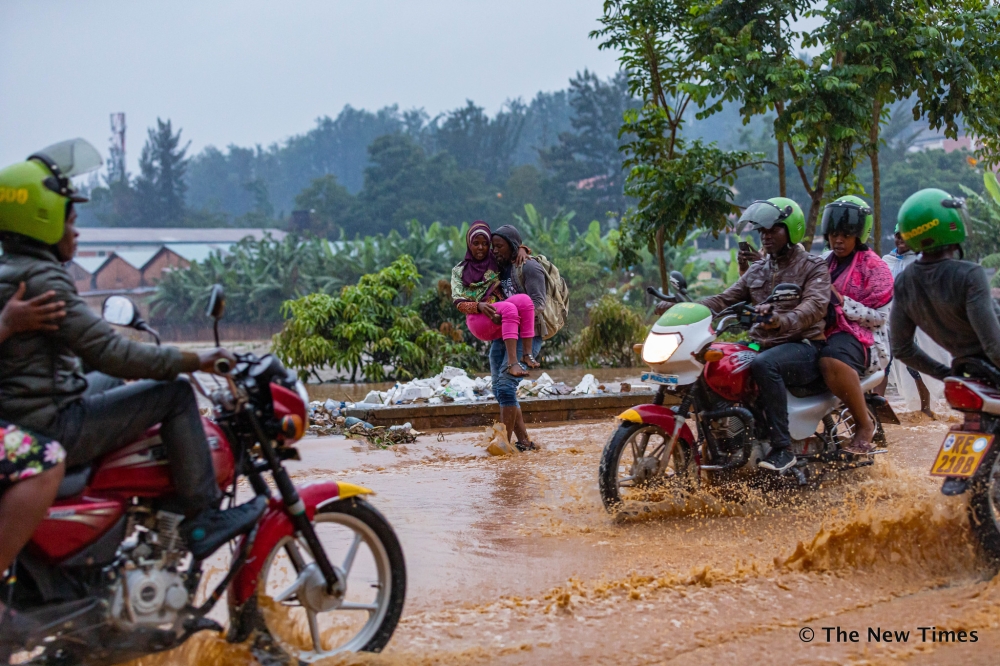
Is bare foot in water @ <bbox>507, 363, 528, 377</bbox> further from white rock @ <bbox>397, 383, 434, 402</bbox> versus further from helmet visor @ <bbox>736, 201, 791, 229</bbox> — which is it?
white rock @ <bbox>397, 383, 434, 402</bbox>

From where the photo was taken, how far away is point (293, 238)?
34906 mm

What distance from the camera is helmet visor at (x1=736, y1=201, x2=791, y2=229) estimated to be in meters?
6.24

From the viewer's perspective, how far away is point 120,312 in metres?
3.68

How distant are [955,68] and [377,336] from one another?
8096 millimetres

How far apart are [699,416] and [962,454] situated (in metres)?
1.67

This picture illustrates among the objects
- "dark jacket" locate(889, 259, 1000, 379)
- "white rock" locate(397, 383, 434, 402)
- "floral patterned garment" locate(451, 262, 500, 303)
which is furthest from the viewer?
"white rock" locate(397, 383, 434, 402)

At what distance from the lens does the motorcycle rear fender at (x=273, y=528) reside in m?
3.63

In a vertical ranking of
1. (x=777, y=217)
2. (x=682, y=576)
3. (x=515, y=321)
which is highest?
(x=777, y=217)

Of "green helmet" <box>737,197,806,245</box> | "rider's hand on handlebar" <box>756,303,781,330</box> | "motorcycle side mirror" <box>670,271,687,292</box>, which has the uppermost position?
"green helmet" <box>737,197,806,245</box>

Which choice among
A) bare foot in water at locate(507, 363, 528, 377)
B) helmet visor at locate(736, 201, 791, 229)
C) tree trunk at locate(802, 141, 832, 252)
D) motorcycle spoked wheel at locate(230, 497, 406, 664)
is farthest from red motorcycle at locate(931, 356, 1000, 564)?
tree trunk at locate(802, 141, 832, 252)

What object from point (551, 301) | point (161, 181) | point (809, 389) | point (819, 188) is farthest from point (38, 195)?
point (161, 181)

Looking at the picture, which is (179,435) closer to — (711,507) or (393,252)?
(711,507)

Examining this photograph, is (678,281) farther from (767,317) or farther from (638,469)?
(638,469)

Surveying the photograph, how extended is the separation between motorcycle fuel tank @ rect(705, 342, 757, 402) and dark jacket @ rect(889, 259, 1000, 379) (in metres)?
1.02
